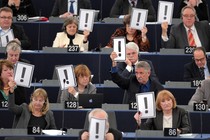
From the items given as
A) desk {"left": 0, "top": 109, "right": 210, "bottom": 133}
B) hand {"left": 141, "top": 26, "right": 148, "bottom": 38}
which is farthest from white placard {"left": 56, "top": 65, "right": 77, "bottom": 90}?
hand {"left": 141, "top": 26, "right": 148, "bottom": 38}

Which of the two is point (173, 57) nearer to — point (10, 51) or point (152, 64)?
point (152, 64)

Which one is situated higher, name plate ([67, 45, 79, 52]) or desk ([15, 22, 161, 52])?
desk ([15, 22, 161, 52])

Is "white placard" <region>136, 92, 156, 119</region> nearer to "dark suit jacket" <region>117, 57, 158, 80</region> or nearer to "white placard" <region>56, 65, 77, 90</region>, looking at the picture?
"white placard" <region>56, 65, 77, 90</region>

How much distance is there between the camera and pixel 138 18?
13133mm

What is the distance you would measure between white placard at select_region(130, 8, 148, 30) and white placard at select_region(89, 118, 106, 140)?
10.7 feet

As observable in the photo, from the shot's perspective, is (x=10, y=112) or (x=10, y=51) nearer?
(x=10, y=112)

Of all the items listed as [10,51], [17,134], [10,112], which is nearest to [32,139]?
[17,134]

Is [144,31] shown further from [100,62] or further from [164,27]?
[100,62]

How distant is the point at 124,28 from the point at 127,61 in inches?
43.4

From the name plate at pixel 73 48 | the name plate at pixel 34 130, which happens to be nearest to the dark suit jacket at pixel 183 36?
the name plate at pixel 73 48

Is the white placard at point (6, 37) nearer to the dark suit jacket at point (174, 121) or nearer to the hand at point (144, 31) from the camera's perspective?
the hand at point (144, 31)

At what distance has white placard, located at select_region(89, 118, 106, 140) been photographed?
10.0 metres

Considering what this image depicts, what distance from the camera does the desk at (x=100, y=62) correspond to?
1327 centimetres

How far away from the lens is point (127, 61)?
12.6 m
